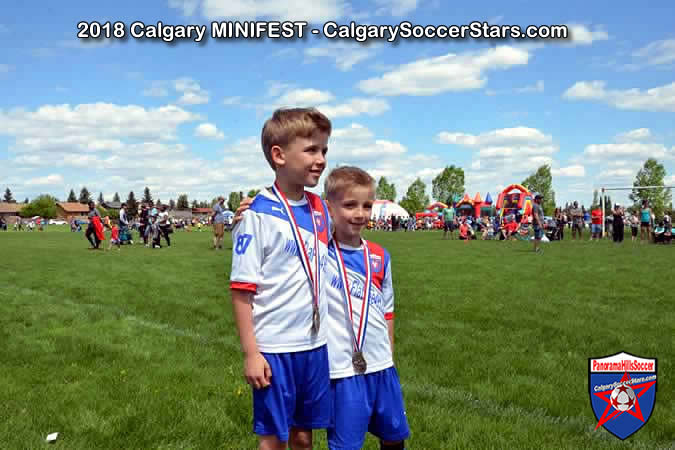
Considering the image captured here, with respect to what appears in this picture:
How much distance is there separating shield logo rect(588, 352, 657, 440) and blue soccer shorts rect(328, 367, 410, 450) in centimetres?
135

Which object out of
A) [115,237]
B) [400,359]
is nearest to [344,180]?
[400,359]

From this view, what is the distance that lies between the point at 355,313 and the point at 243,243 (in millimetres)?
685

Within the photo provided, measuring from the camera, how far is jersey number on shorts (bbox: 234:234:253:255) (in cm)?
240

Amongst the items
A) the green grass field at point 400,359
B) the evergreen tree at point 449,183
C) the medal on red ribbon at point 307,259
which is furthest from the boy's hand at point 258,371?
the evergreen tree at point 449,183

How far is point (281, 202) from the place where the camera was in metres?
2.50

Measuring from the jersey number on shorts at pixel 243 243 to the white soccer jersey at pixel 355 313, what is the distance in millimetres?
460

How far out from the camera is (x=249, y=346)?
7.76 feet

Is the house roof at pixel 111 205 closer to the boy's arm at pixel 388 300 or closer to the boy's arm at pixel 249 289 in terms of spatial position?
the boy's arm at pixel 388 300

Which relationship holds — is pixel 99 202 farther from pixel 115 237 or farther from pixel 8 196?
pixel 115 237

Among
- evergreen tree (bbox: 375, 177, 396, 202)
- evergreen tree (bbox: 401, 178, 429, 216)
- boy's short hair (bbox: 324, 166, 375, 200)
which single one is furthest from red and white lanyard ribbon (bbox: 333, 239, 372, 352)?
evergreen tree (bbox: 375, 177, 396, 202)

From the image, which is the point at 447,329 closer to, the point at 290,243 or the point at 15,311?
the point at 290,243

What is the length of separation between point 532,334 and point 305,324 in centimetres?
514

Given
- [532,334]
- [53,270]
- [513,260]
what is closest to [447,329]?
[532,334]

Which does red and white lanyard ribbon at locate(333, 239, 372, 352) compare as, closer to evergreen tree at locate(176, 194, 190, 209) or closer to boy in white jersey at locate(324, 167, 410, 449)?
boy in white jersey at locate(324, 167, 410, 449)
